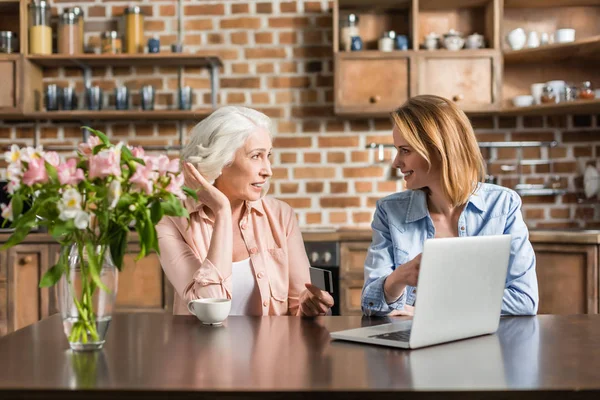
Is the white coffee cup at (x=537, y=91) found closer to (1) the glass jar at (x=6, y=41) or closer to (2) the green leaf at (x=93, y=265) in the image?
(1) the glass jar at (x=6, y=41)

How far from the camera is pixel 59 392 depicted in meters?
1.08

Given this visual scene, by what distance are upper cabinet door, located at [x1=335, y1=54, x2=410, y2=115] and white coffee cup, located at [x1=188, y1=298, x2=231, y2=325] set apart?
7.91ft

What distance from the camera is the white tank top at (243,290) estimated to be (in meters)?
2.08

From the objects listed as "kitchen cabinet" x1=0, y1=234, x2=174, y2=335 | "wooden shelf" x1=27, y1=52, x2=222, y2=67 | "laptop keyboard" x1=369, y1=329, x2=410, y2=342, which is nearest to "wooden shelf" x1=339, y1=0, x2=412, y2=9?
"wooden shelf" x1=27, y1=52, x2=222, y2=67

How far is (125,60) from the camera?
4.07m

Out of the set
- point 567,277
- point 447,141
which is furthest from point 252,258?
point 567,277

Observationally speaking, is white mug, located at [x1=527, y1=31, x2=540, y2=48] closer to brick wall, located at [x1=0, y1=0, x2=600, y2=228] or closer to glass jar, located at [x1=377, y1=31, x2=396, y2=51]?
brick wall, located at [x1=0, y1=0, x2=600, y2=228]

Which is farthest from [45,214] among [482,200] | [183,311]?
[482,200]

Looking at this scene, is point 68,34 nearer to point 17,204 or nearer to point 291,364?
point 17,204

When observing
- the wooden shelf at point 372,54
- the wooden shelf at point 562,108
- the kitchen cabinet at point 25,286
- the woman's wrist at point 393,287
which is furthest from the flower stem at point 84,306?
the wooden shelf at point 562,108

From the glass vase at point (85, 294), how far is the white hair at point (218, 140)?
88 cm

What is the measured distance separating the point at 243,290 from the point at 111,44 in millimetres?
2427

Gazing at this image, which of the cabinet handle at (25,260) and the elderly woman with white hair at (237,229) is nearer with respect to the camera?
the elderly woman with white hair at (237,229)

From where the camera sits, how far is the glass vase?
1.32m
